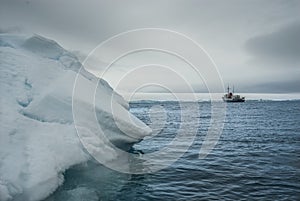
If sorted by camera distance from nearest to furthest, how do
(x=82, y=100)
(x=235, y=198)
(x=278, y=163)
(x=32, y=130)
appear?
1. (x=32, y=130)
2. (x=235, y=198)
3. (x=82, y=100)
4. (x=278, y=163)

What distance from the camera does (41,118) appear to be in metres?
7.87

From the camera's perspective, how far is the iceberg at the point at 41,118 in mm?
5695

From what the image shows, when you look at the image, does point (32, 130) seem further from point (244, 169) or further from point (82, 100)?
point (244, 169)

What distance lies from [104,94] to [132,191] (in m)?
4.81

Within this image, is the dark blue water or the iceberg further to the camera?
the dark blue water

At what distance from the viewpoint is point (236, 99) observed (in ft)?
411

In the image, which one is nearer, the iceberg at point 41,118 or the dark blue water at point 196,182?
the iceberg at point 41,118

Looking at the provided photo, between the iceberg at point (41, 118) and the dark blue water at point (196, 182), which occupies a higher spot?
the iceberg at point (41, 118)

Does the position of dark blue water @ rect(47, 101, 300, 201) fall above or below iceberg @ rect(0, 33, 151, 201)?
below

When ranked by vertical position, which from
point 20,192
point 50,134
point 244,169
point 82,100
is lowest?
point 244,169

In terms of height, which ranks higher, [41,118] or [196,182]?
[41,118]

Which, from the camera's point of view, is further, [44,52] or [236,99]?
[236,99]

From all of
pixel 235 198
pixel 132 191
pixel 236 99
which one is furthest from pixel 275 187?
pixel 236 99

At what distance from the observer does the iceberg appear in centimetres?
570
